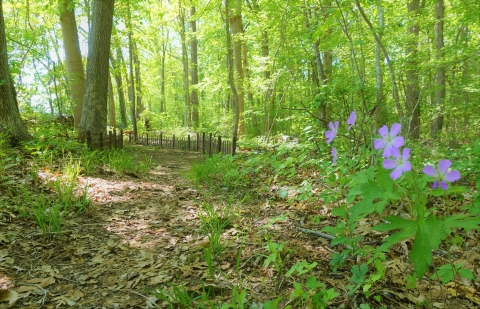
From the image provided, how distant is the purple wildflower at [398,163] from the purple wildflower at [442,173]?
0.19 ft

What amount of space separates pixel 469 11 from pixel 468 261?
7.50m

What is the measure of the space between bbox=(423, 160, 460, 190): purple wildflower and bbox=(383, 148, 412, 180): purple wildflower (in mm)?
58

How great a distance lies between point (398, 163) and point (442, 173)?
0.13 m

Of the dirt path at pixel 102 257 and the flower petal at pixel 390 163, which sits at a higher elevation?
the flower petal at pixel 390 163

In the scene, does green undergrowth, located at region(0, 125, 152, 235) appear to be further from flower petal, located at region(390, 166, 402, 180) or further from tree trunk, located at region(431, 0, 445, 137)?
tree trunk, located at region(431, 0, 445, 137)

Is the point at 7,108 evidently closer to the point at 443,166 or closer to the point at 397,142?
the point at 397,142

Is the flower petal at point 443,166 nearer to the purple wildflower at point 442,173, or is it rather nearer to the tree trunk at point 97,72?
the purple wildflower at point 442,173

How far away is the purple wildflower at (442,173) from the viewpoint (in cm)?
79

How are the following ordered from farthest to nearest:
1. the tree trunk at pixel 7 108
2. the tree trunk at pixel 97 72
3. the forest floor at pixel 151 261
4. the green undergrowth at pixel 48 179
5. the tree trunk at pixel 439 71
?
the tree trunk at pixel 439 71 → the tree trunk at pixel 97 72 → the tree trunk at pixel 7 108 → the green undergrowth at pixel 48 179 → the forest floor at pixel 151 261

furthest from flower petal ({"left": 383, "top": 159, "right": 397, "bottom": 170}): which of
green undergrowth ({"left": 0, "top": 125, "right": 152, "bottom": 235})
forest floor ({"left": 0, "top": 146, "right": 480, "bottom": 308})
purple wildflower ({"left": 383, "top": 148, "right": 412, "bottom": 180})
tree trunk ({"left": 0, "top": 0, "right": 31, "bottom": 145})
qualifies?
tree trunk ({"left": 0, "top": 0, "right": 31, "bottom": 145})

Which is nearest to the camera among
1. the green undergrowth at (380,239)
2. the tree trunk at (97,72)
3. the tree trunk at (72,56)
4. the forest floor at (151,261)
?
the green undergrowth at (380,239)

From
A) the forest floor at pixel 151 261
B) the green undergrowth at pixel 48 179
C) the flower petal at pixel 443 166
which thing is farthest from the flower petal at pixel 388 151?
the green undergrowth at pixel 48 179

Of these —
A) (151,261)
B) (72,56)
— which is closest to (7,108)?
(151,261)

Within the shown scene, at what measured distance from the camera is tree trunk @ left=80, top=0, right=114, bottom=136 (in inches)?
247
